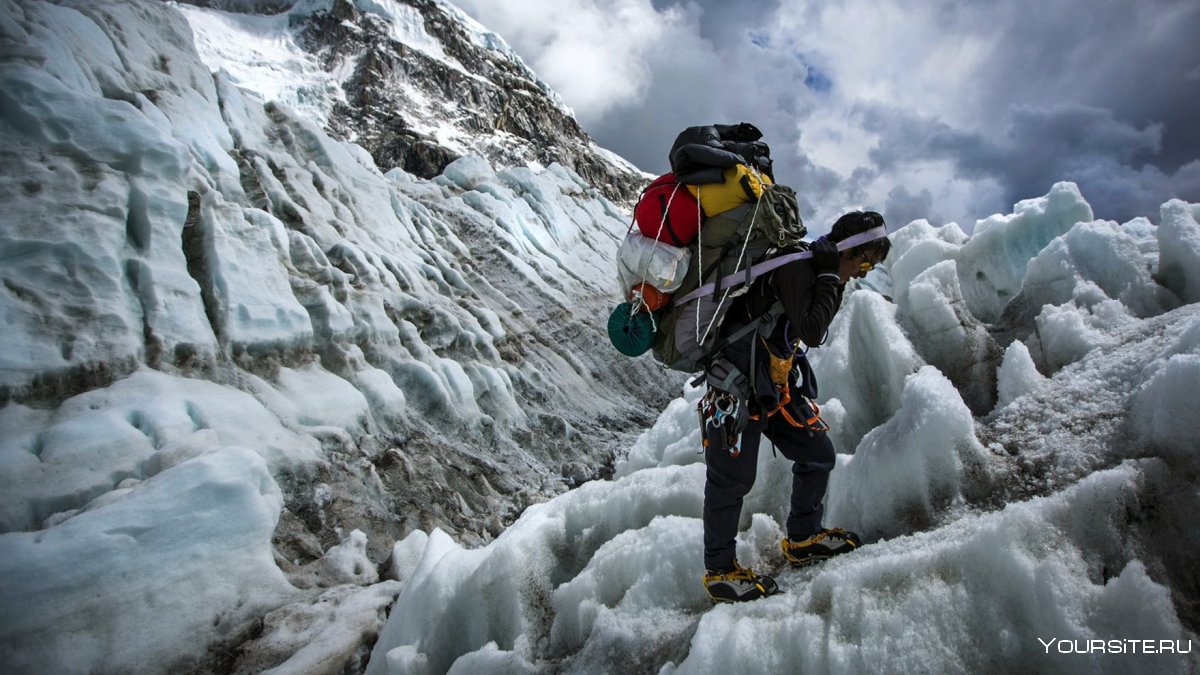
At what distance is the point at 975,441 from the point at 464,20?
3816 inches

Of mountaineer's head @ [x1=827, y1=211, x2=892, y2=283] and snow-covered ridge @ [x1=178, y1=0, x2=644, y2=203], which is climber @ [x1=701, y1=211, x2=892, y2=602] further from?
snow-covered ridge @ [x1=178, y1=0, x2=644, y2=203]

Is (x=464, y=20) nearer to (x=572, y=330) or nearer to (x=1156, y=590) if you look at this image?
(x=572, y=330)

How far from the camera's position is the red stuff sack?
117 inches

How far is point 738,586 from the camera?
2816 mm

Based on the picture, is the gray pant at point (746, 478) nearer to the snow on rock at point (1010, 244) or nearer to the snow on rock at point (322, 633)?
the snow on rock at point (322, 633)

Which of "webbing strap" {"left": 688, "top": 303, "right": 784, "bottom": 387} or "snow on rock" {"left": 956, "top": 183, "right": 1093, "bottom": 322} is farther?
"snow on rock" {"left": 956, "top": 183, "right": 1093, "bottom": 322}

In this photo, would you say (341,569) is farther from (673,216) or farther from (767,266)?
(767,266)

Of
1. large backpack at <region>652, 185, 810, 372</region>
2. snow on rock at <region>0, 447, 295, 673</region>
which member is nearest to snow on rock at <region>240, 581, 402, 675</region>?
snow on rock at <region>0, 447, 295, 673</region>

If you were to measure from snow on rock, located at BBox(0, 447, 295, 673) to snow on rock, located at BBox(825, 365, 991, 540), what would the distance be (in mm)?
6035

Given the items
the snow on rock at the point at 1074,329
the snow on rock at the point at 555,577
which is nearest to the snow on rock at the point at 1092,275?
the snow on rock at the point at 1074,329

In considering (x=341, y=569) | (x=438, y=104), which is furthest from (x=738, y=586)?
(x=438, y=104)

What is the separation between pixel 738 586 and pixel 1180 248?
15.3 ft

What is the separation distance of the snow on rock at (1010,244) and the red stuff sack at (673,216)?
8.83 m

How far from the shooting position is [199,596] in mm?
5816
